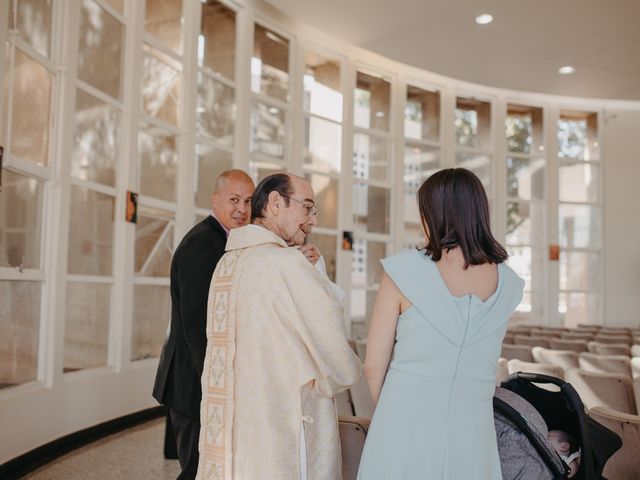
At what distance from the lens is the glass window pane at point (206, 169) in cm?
677

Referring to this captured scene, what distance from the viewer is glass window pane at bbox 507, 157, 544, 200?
1175 cm

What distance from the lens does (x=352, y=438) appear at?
2018 millimetres

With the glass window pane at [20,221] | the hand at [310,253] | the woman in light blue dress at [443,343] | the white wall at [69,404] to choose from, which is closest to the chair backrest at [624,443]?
the woman in light blue dress at [443,343]

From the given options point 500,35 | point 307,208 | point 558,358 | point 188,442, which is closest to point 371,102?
point 500,35

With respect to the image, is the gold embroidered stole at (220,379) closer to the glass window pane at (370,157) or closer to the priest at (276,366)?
the priest at (276,366)

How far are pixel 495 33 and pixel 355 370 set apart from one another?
784 centimetres

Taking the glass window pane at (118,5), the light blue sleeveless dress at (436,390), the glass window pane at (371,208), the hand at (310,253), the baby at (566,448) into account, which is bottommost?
the baby at (566,448)

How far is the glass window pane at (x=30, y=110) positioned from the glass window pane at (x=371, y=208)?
19.0 feet

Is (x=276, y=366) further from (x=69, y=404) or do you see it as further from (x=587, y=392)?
(x=69, y=404)

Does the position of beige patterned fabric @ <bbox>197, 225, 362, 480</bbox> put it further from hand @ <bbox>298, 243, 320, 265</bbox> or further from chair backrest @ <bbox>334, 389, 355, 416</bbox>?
chair backrest @ <bbox>334, 389, 355, 416</bbox>

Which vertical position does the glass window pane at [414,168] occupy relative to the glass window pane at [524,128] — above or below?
below

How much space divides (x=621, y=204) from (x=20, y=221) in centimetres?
1112

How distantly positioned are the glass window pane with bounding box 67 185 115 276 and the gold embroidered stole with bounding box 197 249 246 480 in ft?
10.3

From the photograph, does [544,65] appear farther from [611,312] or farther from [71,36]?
[71,36]
